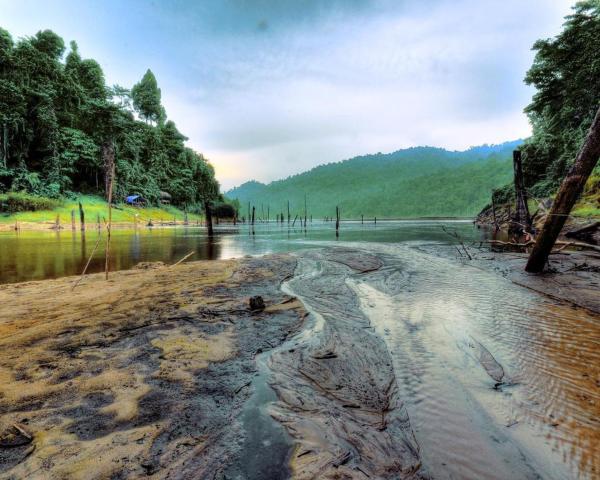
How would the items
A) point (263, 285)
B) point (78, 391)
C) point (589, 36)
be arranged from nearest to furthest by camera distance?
point (78, 391)
point (263, 285)
point (589, 36)

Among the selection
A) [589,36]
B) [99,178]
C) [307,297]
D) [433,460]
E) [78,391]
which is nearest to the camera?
[433,460]

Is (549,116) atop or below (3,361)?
atop

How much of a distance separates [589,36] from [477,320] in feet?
108

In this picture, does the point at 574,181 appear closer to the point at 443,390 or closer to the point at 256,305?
the point at 443,390

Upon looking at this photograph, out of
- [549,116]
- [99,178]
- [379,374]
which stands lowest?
[379,374]

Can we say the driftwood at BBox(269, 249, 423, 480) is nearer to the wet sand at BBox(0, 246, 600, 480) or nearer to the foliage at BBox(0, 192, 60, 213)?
the wet sand at BBox(0, 246, 600, 480)

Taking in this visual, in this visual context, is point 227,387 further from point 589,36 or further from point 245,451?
point 589,36

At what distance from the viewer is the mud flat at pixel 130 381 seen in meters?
2.03

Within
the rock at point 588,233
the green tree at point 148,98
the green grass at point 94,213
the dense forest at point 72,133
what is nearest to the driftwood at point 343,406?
the rock at point 588,233

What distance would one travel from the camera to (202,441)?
2227 millimetres

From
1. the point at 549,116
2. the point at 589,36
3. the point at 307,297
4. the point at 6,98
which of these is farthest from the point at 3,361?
the point at 6,98

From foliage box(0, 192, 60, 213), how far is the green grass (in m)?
0.70

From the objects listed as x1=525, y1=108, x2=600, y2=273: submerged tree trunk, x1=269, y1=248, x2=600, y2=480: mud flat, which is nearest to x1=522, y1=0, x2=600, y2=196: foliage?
x1=525, y1=108, x2=600, y2=273: submerged tree trunk

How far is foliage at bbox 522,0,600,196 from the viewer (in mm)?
24359
